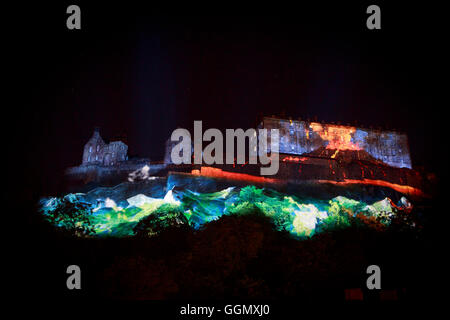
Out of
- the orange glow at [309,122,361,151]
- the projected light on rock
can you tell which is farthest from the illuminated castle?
the projected light on rock

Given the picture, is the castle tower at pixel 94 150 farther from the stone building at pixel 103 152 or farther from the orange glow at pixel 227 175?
the orange glow at pixel 227 175

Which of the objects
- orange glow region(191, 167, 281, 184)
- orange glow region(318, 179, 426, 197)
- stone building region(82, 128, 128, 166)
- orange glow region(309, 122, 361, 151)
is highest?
orange glow region(309, 122, 361, 151)

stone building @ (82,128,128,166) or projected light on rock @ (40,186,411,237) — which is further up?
stone building @ (82,128,128,166)

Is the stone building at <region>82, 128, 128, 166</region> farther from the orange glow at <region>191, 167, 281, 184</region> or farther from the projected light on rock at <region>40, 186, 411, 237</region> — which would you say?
the orange glow at <region>191, 167, 281, 184</region>

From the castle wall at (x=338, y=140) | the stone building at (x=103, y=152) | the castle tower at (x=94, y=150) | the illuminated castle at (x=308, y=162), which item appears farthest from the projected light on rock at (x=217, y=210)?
the castle wall at (x=338, y=140)

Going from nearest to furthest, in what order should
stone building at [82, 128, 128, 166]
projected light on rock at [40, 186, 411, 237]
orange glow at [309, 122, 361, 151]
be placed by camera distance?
projected light on rock at [40, 186, 411, 237], stone building at [82, 128, 128, 166], orange glow at [309, 122, 361, 151]
